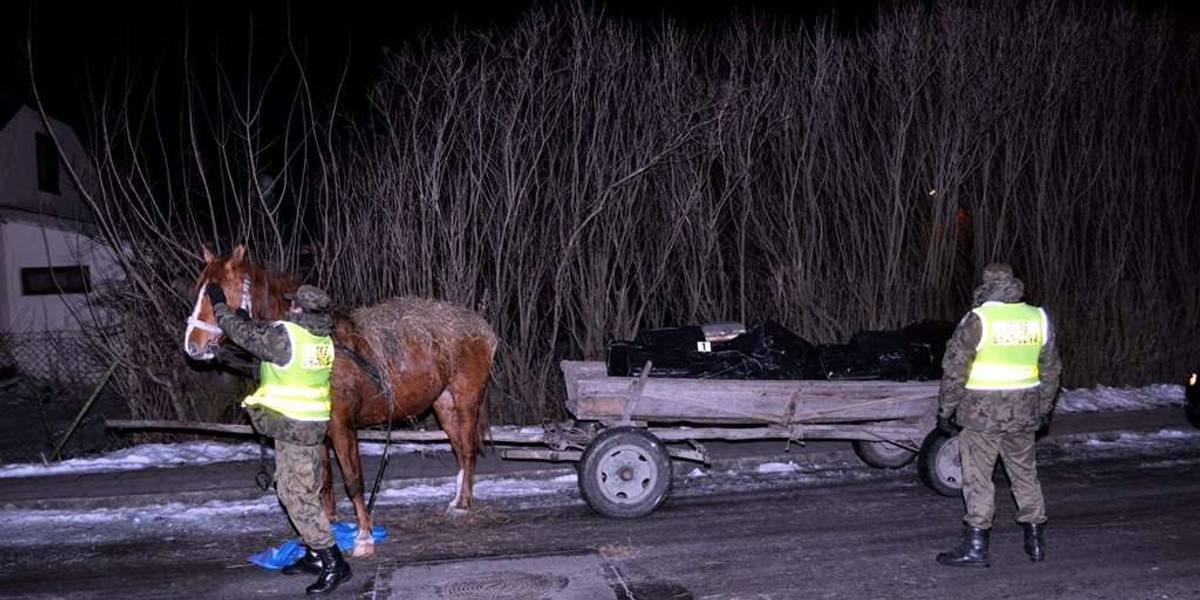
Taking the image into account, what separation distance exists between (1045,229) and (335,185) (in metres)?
11.4

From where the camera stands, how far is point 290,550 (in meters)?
6.88

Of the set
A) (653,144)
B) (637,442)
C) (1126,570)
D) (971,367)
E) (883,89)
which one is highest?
(883,89)

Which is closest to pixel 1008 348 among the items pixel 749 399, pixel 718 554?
pixel 749 399

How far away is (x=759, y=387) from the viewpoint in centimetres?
840

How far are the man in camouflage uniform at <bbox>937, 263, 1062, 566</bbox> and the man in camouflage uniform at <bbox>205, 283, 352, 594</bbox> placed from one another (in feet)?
14.1

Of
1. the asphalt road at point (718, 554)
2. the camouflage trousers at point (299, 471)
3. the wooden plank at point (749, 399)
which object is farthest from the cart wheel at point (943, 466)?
the camouflage trousers at point (299, 471)

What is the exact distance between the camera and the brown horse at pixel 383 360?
694 centimetres

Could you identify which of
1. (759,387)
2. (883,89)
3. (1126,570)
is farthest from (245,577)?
(883,89)

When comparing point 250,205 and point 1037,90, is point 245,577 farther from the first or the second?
point 1037,90

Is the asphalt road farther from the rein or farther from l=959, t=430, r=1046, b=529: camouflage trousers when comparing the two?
the rein

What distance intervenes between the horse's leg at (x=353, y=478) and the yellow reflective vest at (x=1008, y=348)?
14.9ft

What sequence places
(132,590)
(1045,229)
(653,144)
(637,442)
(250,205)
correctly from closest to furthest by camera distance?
(132,590)
(637,442)
(250,205)
(653,144)
(1045,229)

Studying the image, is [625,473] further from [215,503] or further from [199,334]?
[215,503]

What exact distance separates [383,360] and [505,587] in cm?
227
